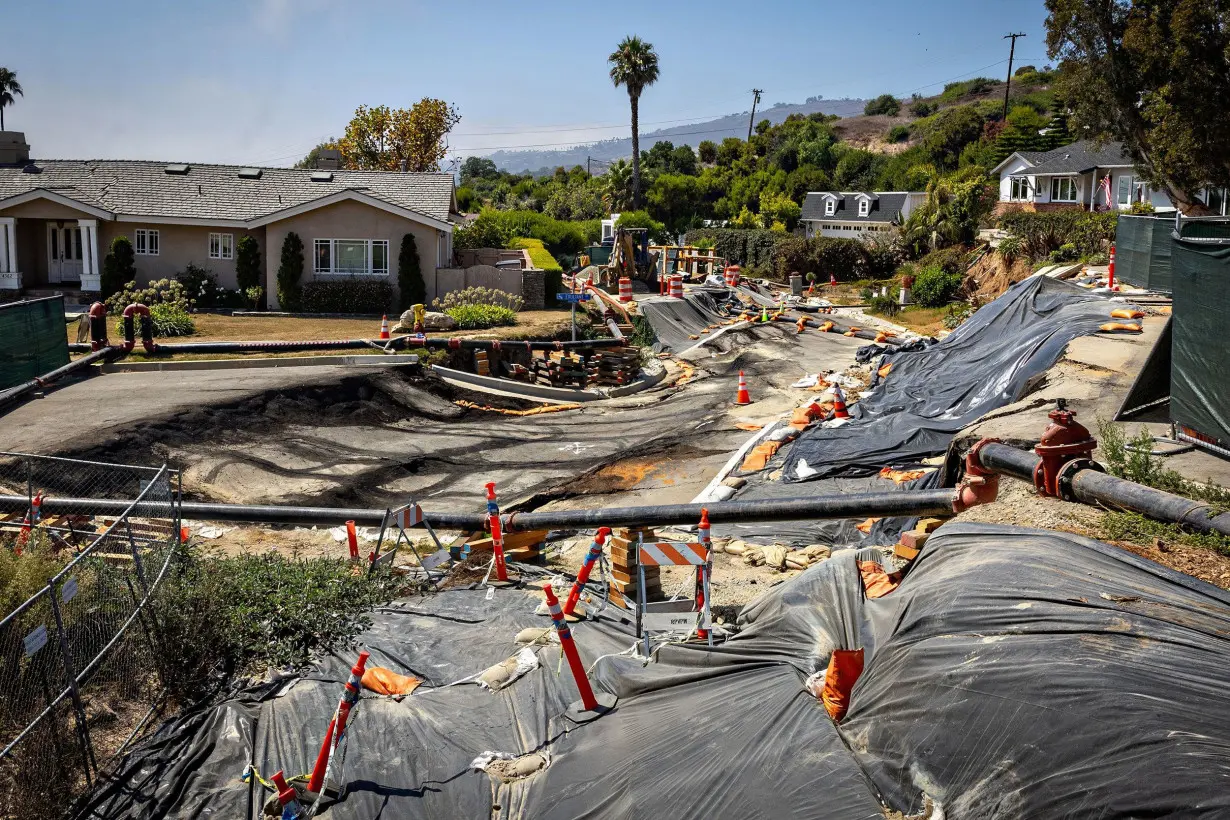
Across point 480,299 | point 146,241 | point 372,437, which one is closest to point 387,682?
point 372,437

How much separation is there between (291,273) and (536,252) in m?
11.6

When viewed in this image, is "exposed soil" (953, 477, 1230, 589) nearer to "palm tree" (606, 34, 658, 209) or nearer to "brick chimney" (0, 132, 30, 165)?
"brick chimney" (0, 132, 30, 165)

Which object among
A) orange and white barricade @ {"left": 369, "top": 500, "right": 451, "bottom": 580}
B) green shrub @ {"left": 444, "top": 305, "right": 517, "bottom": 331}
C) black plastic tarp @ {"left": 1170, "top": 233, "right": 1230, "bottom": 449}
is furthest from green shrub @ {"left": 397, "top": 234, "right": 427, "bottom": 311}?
black plastic tarp @ {"left": 1170, "top": 233, "right": 1230, "bottom": 449}

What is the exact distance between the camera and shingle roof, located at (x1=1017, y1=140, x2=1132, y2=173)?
52.6 meters

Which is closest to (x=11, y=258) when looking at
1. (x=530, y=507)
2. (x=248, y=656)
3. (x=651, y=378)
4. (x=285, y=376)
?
(x=285, y=376)

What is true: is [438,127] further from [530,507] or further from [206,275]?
[530,507]

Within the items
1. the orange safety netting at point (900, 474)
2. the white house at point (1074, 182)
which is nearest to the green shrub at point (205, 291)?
the orange safety netting at point (900, 474)

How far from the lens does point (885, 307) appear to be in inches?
1752

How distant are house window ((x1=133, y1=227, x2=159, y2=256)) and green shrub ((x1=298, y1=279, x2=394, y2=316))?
19.1 ft

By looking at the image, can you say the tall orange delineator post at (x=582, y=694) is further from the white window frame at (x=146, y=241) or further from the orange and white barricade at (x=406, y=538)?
the white window frame at (x=146, y=241)

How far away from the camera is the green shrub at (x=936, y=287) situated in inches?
1695

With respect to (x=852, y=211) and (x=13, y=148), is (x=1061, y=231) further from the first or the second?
(x=13, y=148)

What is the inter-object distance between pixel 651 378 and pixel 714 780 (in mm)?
24595

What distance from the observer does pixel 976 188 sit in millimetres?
49188
